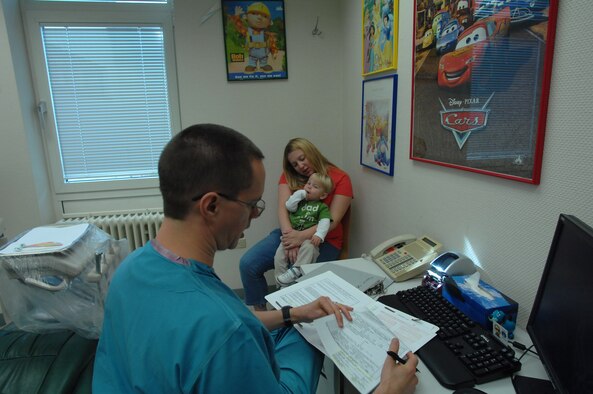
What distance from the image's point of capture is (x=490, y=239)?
4.13 ft

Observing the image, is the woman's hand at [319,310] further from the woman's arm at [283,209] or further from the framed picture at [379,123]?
the woman's arm at [283,209]

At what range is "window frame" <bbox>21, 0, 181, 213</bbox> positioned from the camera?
250 centimetres

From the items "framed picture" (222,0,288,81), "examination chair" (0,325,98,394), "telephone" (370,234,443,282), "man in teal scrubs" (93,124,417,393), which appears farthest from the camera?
"framed picture" (222,0,288,81)

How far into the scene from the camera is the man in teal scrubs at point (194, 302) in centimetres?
65

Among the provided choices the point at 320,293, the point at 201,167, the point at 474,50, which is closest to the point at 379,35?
the point at 474,50

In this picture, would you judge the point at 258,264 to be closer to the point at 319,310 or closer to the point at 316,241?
the point at 316,241

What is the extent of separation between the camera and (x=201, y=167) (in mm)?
756

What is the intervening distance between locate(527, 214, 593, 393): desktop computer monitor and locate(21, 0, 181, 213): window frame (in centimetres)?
263

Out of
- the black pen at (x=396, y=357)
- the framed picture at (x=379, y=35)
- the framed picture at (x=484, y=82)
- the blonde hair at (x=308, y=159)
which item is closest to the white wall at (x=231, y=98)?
the blonde hair at (x=308, y=159)

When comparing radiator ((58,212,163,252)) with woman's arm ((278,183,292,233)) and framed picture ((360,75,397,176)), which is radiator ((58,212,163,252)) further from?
framed picture ((360,75,397,176))

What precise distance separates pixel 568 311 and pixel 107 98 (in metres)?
2.95

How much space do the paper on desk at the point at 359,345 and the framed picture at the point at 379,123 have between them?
106 centimetres

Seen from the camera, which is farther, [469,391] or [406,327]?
[406,327]

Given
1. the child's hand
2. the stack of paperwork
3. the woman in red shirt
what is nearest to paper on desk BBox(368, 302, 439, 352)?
the stack of paperwork
